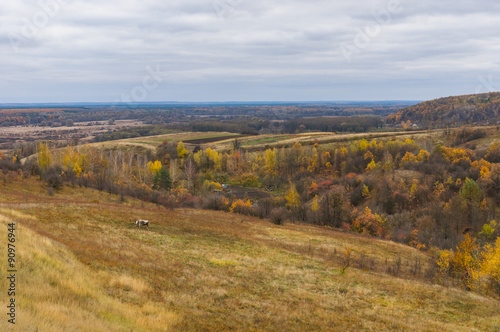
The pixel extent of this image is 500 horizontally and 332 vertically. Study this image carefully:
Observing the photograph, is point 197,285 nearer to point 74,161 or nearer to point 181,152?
point 74,161

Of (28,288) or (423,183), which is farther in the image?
(423,183)

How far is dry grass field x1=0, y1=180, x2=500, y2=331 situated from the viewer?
1326 cm

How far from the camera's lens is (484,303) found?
Answer: 74.2ft

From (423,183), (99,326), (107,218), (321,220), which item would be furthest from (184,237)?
(423,183)

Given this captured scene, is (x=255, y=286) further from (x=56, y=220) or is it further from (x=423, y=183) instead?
(x=423, y=183)

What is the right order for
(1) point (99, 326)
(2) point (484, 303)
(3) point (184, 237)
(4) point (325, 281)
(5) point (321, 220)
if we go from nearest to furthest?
(1) point (99, 326) → (2) point (484, 303) → (4) point (325, 281) → (3) point (184, 237) → (5) point (321, 220)

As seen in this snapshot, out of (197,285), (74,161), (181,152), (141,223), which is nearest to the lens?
(197,285)

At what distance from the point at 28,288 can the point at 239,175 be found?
119 metres

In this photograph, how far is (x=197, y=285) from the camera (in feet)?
63.5

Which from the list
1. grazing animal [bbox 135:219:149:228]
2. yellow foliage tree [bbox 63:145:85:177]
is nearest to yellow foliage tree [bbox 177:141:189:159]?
yellow foliage tree [bbox 63:145:85:177]

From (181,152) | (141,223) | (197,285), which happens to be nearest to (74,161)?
(181,152)

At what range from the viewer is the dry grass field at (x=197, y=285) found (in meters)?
13.3

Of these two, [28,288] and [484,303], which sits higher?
[28,288]

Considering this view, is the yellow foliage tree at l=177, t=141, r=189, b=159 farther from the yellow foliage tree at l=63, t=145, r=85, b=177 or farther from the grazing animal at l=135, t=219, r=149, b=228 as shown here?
the grazing animal at l=135, t=219, r=149, b=228
